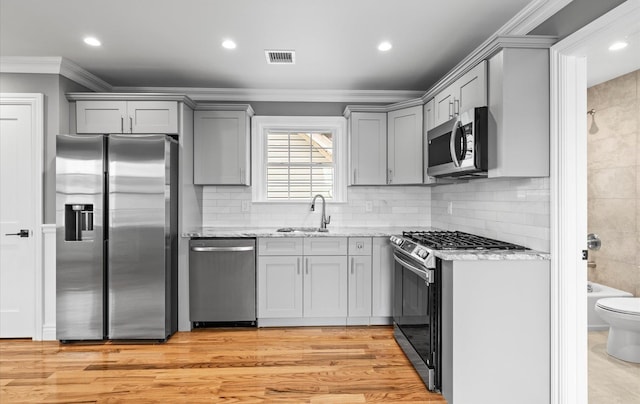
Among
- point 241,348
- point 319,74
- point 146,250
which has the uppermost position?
point 319,74

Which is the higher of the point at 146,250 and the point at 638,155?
the point at 638,155

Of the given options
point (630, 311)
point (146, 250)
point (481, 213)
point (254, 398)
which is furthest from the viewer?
point (146, 250)

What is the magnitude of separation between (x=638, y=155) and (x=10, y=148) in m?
5.69

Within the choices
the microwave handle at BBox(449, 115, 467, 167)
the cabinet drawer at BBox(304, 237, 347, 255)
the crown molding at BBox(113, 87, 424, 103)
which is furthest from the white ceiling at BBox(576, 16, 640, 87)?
the cabinet drawer at BBox(304, 237, 347, 255)

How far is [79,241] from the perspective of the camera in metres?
3.46

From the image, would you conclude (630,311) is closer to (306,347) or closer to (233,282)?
(306,347)

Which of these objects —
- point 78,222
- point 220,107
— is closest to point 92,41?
point 220,107

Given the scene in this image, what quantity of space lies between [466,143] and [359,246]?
64.3 inches

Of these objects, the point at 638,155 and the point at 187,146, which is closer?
the point at 638,155

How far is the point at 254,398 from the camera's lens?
249cm

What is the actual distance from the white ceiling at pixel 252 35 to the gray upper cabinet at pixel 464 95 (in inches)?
15.7

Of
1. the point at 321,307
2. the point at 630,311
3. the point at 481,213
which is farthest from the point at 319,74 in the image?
the point at 630,311

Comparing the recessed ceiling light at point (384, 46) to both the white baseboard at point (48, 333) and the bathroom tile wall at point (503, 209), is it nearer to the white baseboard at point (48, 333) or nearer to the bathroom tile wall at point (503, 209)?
the bathroom tile wall at point (503, 209)

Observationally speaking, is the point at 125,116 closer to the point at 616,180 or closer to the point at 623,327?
the point at 623,327
